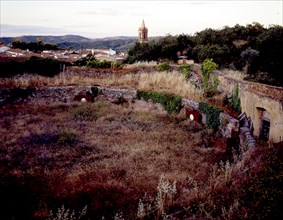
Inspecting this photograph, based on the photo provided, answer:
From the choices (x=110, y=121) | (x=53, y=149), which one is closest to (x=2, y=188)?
(x=53, y=149)

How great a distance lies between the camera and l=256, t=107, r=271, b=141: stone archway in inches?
359

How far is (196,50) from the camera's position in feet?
86.3

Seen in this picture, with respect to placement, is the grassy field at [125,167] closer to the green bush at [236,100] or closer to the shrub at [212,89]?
the shrub at [212,89]

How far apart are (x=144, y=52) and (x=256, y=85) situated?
61.3ft

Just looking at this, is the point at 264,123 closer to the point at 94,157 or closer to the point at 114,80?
the point at 94,157

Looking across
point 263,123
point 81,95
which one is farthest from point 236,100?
point 81,95

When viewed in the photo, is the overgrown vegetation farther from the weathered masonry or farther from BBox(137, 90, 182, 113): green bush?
the weathered masonry

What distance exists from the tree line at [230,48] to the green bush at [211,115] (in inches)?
261

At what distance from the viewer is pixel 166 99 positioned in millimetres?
14633

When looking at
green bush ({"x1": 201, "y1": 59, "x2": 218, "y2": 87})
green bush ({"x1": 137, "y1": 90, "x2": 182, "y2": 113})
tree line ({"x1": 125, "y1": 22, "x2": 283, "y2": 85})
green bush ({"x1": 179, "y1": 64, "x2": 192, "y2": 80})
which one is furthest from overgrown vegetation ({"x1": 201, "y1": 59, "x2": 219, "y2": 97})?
tree line ({"x1": 125, "y1": 22, "x2": 283, "y2": 85})

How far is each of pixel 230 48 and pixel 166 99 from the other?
14701 mm

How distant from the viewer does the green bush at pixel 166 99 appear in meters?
14.1

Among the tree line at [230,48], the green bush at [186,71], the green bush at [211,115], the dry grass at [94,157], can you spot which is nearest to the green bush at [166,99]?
the dry grass at [94,157]

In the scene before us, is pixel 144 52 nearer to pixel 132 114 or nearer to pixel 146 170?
pixel 132 114
